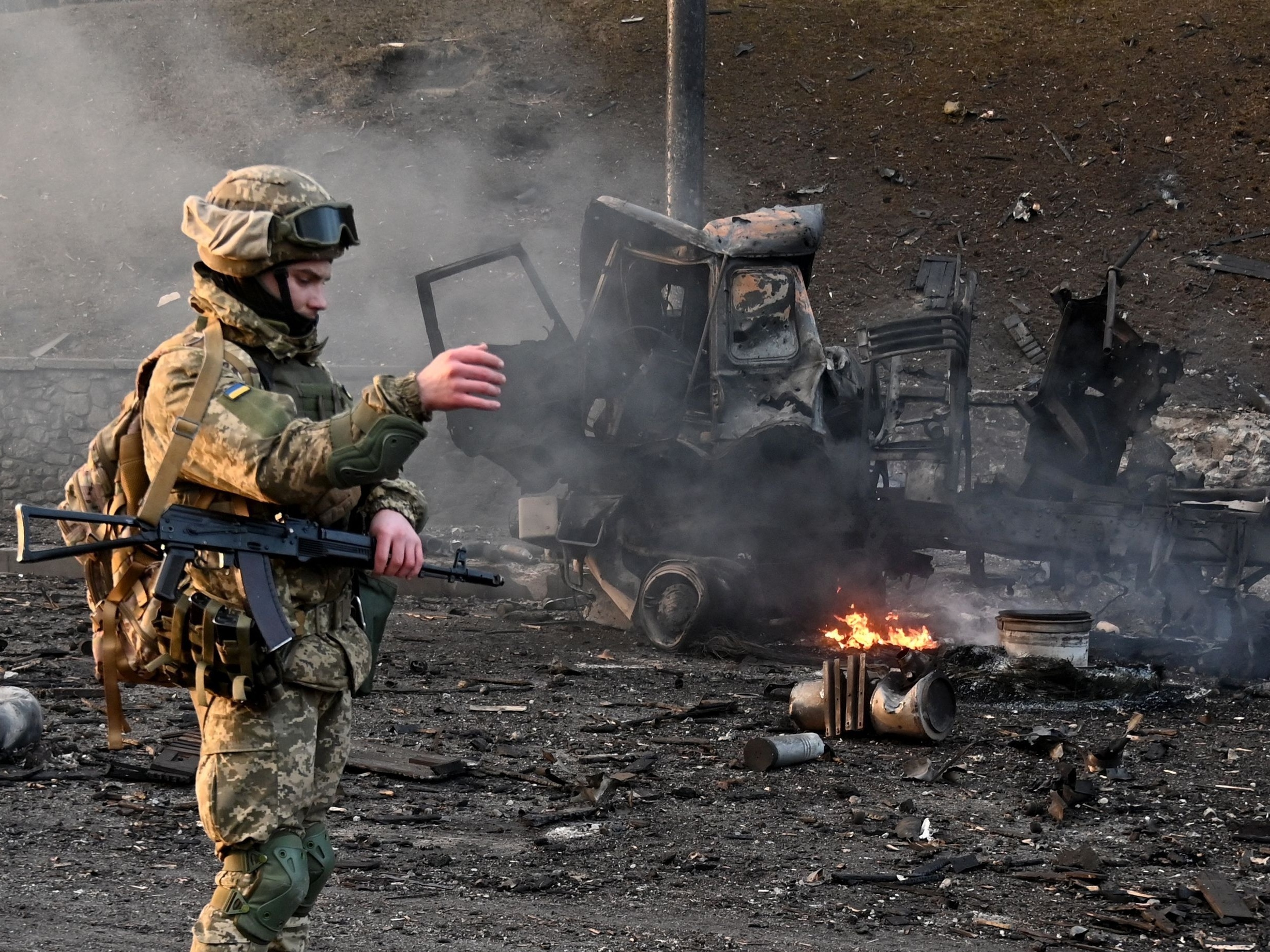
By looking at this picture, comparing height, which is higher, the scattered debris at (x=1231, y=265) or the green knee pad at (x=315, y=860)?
the scattered debris at (x=1231, y=265)

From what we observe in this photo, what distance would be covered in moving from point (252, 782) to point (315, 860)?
290 millimetres

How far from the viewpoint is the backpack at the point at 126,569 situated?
3.10 m

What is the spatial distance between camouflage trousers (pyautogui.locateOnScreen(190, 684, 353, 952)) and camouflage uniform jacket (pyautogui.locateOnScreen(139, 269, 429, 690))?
0.09m

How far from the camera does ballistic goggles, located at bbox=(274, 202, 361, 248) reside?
10.2 feet

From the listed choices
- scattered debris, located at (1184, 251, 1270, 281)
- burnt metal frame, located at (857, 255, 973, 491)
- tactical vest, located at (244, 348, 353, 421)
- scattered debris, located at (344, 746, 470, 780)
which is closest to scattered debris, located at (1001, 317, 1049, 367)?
scattered debris, located at (1184, 251, 1270, 281)

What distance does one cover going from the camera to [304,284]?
3.18m

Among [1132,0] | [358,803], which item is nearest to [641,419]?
[358,803]

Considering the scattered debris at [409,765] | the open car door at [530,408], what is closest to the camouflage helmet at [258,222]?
the scattered debris at [409,765]

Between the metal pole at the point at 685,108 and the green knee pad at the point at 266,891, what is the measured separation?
462 inches

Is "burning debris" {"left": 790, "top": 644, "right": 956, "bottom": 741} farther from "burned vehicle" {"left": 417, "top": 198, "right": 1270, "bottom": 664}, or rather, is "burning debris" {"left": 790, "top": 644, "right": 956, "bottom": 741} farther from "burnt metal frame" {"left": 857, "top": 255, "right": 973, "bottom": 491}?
"burnt metal frame" {"left": 857, "top": 255, "right": 973, "bottom": 491}

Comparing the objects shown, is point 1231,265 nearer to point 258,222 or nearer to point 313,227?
point 313,227

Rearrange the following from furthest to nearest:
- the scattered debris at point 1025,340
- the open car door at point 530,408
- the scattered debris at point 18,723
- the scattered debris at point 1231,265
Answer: the scattered debris at point 1231,265
the scattered debris at point 1025,340
the open car door at point 530,408
the scattered debris at point 18,723

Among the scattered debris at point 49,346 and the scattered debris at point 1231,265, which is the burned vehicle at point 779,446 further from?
the scattered debris at point 49,346

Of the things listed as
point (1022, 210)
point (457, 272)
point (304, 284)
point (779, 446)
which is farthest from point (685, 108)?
point (304, 284)
